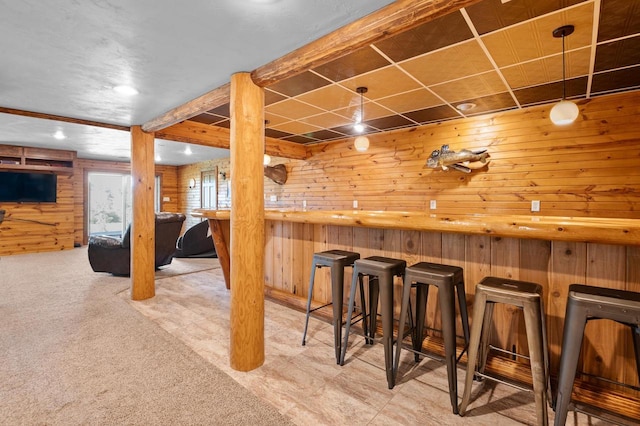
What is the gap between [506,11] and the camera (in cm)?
188

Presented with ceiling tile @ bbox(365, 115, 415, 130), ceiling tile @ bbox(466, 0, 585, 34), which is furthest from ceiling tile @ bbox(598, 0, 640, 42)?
ceiling tile @ bbox(365, 115, 415, 130)

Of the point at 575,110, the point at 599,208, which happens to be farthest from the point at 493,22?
the point at 599,208

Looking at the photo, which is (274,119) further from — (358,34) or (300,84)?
(358,34)

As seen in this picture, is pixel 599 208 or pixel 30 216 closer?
pixel 599 208

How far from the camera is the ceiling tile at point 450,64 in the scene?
237cm

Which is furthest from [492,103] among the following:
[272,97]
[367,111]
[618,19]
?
[272,97]

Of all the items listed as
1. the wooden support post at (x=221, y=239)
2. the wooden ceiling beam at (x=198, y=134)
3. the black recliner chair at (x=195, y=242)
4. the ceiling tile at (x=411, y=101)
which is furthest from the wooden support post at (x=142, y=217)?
the ceiling tile at (x=411, y=101)

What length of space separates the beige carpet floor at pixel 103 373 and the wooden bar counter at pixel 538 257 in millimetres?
1450

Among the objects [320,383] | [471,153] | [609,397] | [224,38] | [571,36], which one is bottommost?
[320,383]

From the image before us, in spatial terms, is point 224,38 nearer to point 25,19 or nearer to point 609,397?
point 25,19

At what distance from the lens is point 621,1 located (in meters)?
1.80

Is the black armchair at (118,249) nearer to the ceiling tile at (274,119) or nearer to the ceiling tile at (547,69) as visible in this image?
the ceiling tile at (274,119)

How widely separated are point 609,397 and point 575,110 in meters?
2.00

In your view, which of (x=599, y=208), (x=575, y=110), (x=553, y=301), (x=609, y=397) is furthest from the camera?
(x=599, y=208)
